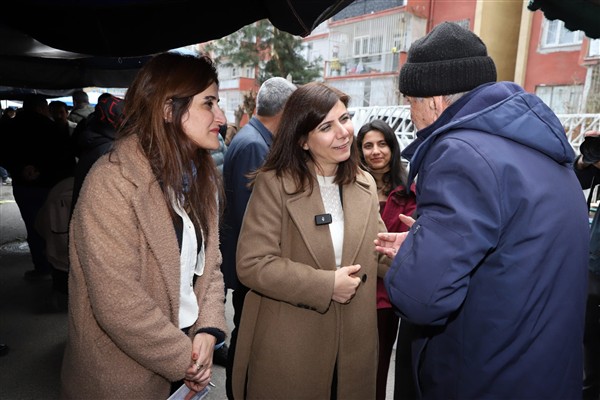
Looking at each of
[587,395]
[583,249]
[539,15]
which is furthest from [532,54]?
[583,249]


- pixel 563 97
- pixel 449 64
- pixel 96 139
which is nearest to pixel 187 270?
pixel 449 64

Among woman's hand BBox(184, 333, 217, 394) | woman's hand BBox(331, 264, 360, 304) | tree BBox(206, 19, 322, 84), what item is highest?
tree BBox(206, 19, 322, 84)

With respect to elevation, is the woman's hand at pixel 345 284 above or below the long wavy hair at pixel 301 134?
below

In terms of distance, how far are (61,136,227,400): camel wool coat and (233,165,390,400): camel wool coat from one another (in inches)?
20.0

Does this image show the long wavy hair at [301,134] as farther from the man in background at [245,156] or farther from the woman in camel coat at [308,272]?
the man in background at [245,156]

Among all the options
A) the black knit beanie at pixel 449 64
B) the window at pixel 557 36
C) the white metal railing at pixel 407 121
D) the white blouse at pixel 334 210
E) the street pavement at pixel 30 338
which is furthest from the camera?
the window at pixel 557 36

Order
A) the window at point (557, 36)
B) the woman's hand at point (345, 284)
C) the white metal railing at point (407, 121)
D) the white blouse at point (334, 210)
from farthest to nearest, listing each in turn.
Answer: the window at point (557, 36)
the white metal railing at point (407, 121)
the white blouse at point (334, 210)
the woman's hand at point (345, 284)

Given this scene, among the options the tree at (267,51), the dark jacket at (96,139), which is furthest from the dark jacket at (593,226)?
the tree at (267,51)

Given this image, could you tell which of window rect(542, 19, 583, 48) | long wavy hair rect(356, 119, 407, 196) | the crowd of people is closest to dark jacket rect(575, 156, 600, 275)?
long wavy hair rect(356, 119, 407, 196)

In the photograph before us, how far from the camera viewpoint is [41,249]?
5008 millimetres

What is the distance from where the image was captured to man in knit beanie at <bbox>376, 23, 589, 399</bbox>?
1.23 m

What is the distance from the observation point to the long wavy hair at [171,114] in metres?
1.49

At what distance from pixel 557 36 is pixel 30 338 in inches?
728

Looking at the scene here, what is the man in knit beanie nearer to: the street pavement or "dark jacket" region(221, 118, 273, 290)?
"dark jacket" region(221, 118, 273, 290)
